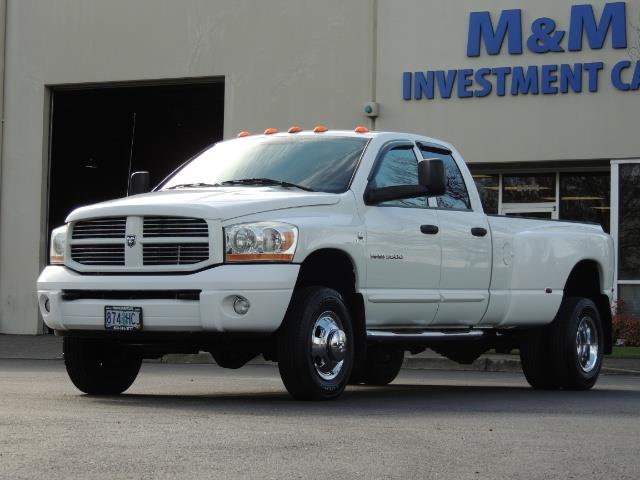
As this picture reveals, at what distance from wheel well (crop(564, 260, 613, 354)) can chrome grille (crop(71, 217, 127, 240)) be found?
5.04 meters

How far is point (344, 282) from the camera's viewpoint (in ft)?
36.6

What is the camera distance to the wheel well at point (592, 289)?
1402cm

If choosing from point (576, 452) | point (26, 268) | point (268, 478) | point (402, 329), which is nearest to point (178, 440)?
point (268, 478)

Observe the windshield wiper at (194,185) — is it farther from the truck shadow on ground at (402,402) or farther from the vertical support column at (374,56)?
the vertical support column at (374,56)

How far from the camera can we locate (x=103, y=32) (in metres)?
27.4

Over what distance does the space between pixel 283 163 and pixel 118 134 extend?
2365 centimetres

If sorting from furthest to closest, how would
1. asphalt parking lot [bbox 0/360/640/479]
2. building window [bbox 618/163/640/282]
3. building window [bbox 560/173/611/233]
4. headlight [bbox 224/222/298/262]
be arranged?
building window [bbox 560/173/611/233] < building window [bbox 618/163/640/282] < headlight [bbox 224/222/298/262] < asphalt parking lot [bbox 0/360/640/479]

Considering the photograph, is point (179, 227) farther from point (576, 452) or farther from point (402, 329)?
point (576, 452)

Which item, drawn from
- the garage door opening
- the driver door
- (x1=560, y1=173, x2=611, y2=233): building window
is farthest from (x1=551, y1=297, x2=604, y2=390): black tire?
the garage door opening

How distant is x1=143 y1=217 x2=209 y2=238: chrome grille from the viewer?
10.3 m

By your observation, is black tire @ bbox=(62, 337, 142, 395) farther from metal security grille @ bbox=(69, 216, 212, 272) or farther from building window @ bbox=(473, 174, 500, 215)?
building window @ bbox=(473, 174, 500, 215)

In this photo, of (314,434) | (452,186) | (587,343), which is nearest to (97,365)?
(452,186)

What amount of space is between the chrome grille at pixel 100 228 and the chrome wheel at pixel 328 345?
5.24ft

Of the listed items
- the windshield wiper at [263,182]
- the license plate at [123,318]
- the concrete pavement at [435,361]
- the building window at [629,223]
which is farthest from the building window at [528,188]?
the license plate at [123,318]
